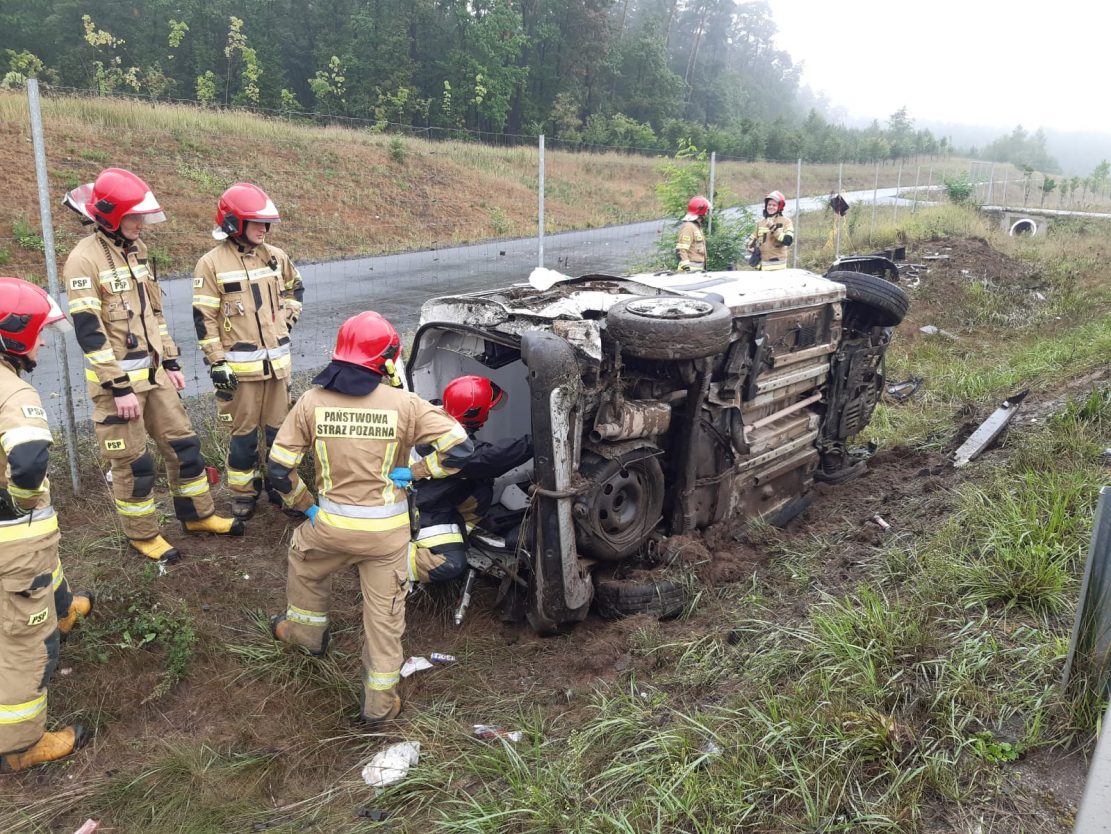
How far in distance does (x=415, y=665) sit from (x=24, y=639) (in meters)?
1.59

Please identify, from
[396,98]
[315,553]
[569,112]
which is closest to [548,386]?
[315,553]

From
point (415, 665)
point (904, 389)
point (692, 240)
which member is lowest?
point (415, 665)

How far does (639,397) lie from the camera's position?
394 centimetres

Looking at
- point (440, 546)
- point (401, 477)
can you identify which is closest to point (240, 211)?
point (401, 477)

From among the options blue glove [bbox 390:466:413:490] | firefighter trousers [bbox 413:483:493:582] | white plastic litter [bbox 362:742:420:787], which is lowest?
white plastic litter [bbox 362:742:420:787]

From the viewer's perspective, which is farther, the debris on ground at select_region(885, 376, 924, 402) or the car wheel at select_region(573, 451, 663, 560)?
the debris on ground at select_region(885, 376, 924, 402)

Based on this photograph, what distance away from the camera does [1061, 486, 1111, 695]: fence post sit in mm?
2283

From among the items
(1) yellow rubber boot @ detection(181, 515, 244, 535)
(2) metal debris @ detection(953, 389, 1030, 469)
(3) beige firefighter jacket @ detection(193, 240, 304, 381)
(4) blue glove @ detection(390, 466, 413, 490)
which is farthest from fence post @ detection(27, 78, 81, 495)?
(2) metal debris @ detection(953, 389, 1030, 469)

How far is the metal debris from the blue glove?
12.5 feet

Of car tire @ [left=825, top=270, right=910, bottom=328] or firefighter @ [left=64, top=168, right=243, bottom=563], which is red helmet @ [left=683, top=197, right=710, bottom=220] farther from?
firefighter @ [left=64, top=168, right=243, bottom=563]

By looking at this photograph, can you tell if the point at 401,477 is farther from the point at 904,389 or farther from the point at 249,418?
the point at 904,389

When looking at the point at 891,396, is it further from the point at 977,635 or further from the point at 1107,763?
the point at 1107,763

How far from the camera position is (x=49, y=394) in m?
6.38

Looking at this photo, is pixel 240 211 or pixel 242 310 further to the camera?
pixel 242 310
